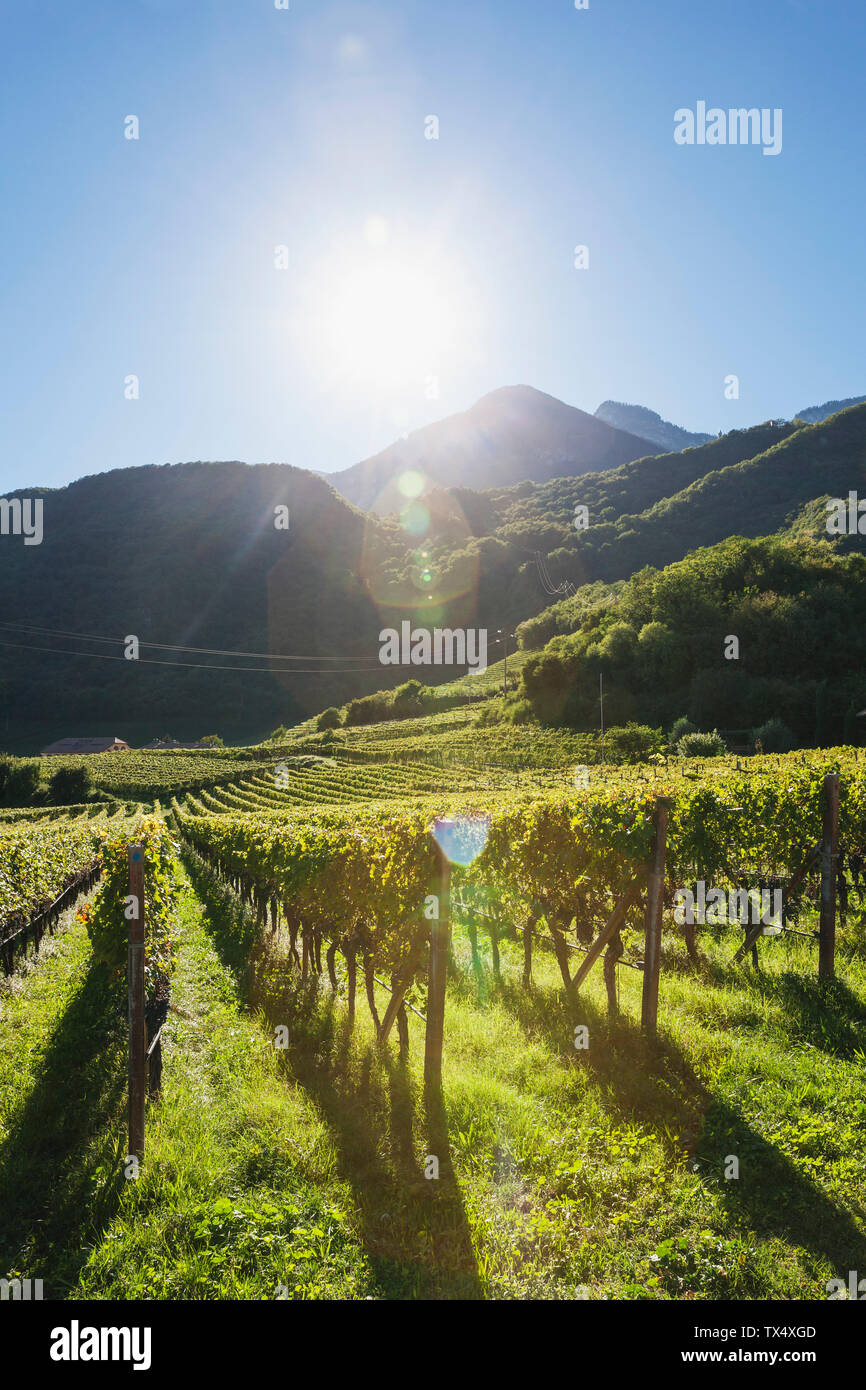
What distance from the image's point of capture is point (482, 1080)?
19.1ft

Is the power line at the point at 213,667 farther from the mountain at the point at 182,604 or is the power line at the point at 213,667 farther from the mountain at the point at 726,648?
the mountain at the point at 726,648

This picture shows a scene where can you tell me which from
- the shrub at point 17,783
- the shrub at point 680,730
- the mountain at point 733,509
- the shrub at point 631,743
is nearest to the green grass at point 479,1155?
the shrub at point 631,743

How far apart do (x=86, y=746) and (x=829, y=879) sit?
114 meters

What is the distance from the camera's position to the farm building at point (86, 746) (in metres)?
102

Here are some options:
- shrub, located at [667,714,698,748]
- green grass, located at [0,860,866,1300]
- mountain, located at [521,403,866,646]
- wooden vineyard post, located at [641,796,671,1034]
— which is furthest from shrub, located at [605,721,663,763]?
wooden vineyard post, located at [641,796,671,1034]

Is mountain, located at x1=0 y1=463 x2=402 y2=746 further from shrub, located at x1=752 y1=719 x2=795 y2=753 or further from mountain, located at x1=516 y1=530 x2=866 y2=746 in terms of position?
shrub, located at x1=752 y1=719 x2=795 y2=753

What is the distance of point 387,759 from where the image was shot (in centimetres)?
6569

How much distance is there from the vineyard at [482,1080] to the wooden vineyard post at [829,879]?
0.06 meters

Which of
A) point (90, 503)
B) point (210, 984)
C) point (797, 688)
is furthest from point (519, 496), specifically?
point (210, 984)

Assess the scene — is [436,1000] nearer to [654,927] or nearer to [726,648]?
[654,927]

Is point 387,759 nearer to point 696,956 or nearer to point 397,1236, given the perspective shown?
point 696,956

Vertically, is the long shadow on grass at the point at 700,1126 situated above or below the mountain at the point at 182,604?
below

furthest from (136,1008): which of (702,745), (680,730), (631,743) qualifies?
(680,730)
